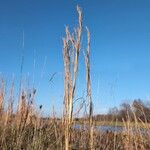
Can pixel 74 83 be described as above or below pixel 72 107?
above

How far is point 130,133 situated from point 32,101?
1517mm

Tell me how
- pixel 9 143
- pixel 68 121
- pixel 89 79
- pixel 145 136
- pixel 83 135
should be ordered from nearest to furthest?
pixel 68 121 < pixel 89 79 < pixel 9 143 < pixel 83 135 < pixel 145 136

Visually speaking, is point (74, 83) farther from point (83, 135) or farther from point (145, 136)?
point (145, 136)

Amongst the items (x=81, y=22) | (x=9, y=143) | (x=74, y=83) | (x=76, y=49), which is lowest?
(x=9, y=143)

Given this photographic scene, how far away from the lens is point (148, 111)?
5988mm

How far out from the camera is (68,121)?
2.53 m

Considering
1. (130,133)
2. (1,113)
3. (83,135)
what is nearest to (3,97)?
(1,113)

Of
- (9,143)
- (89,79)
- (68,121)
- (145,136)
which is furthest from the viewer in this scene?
(145,136)

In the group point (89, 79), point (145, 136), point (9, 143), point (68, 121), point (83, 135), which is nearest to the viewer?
point (68, 121)

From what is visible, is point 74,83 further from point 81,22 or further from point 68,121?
point 81,22

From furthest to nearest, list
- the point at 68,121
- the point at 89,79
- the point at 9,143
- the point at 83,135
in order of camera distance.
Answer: the point at 83,135, the point at 9,143, the point at 89,79, the point at 68,121

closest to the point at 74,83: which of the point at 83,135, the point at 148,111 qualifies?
the point at 83,135

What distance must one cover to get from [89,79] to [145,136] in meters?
3.52

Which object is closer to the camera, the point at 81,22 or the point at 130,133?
the point at 81,22
